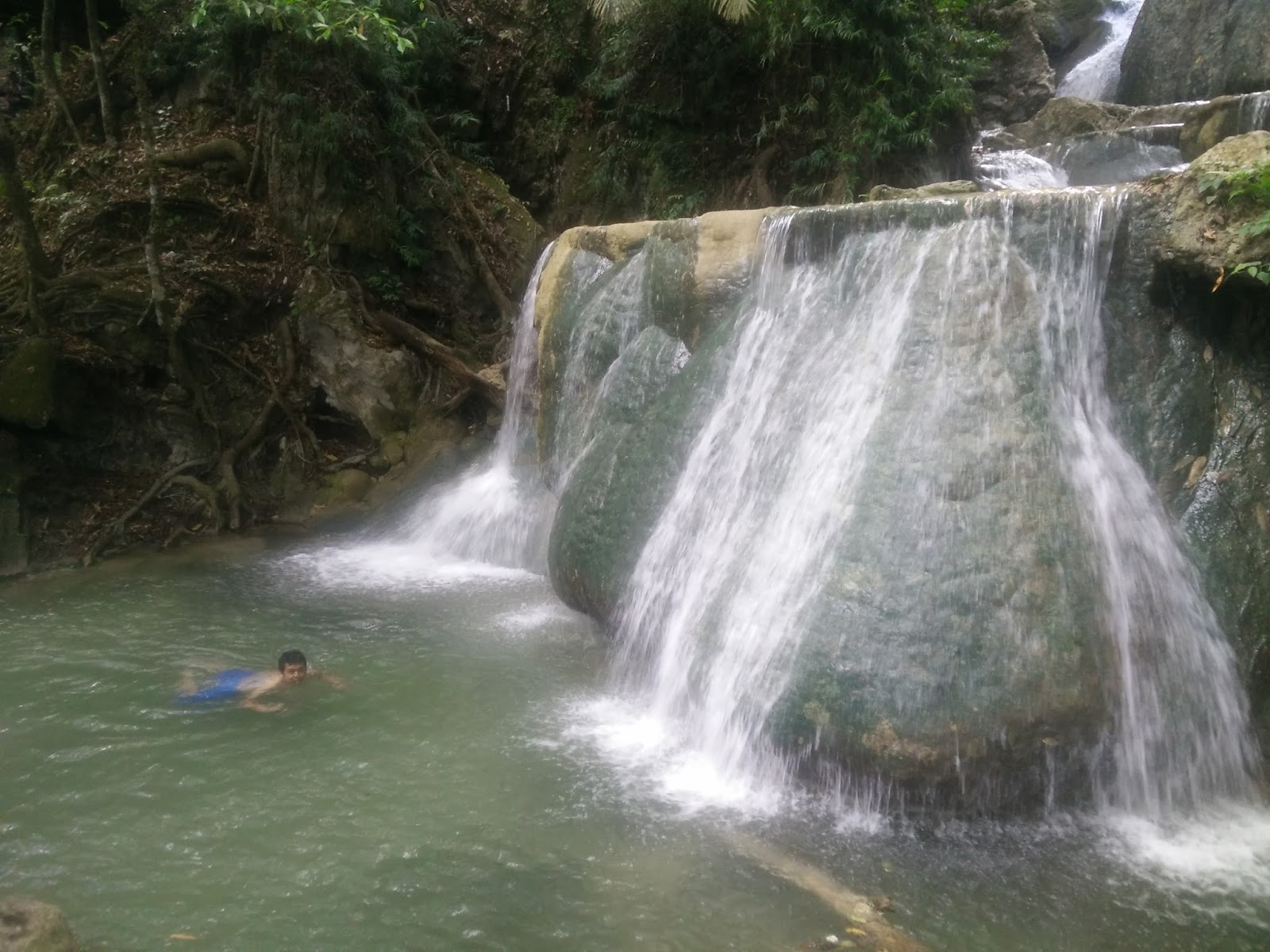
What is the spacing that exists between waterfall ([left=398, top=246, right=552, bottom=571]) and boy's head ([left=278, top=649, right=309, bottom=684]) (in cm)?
263

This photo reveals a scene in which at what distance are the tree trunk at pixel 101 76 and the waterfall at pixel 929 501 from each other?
27.2 ft

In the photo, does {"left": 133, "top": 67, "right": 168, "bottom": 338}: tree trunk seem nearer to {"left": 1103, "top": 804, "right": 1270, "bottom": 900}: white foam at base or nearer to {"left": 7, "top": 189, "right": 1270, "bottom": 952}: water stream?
{"left": 7, "top": 189, "right": 1270, "bottom": 952}: water stream

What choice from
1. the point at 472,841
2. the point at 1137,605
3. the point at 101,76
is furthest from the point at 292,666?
the point at 101,76

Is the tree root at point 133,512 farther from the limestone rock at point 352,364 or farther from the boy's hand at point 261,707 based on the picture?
the boy's hand at point 261,707

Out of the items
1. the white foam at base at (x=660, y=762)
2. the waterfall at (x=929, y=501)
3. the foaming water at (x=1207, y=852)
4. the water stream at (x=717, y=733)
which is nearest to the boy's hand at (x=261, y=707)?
the water stream at (x=717, y=733)

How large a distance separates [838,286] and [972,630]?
233 cm

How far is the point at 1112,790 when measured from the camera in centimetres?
409

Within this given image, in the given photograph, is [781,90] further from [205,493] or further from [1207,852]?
[1207,852]

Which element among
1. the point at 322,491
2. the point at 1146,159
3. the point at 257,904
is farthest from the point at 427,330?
the point at 1146,159

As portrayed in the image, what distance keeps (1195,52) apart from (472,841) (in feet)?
42.8

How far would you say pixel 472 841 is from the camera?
3.94 meters

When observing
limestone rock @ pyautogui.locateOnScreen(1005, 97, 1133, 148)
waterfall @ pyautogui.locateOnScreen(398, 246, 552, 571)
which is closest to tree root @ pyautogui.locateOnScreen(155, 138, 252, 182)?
waterfall @ pyautogui.locateOnScreen(398, 246, 552, 571)

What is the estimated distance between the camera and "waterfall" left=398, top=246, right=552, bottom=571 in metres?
8.06

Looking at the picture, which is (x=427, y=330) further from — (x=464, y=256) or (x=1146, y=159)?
(x=1146, y=159)
